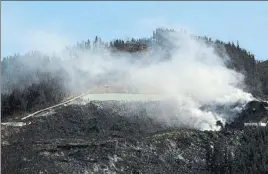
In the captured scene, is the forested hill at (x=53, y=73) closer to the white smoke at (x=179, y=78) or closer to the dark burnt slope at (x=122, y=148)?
the white smoke at (x=179, y=78)

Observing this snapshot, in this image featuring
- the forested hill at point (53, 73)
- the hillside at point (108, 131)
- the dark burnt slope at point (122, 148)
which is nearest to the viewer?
the dark burnt slope at point (122, 148)

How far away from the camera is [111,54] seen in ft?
515

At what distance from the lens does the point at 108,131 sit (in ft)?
331

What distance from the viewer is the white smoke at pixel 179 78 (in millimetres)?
121000

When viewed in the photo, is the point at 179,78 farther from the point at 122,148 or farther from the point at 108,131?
the point at 122,148

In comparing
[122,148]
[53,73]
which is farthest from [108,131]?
[53,73]

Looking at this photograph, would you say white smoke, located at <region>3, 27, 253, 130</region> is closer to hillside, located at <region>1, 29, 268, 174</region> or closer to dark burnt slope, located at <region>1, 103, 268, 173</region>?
hillside, located at <region>1, 29, 268, 174</region>

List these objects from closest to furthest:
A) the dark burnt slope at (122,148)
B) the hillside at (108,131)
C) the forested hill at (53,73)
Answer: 1. the dark burnt slope at (122,148)
2. the hillside at (108,131)
3. the forested hill at (53,73)

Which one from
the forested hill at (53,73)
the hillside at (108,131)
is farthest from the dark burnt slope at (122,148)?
the forested hill at (53,73)

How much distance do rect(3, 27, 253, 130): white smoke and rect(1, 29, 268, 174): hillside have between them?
638 millimetres

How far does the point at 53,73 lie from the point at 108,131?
40.3m

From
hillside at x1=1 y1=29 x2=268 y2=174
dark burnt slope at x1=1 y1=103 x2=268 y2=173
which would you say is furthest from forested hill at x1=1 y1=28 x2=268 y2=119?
dark burnt slope at x1=1 y1=103 x2=268 y2=173

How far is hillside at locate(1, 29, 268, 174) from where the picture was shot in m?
84.9

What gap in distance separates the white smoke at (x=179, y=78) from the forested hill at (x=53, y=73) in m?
2.99
